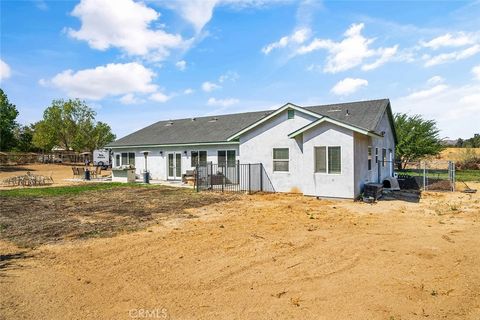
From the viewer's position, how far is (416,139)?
31.5 metres

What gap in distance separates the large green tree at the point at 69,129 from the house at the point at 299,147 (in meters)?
36.1

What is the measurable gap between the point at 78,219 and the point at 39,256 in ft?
13.0

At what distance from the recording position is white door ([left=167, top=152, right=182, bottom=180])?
23703 mm

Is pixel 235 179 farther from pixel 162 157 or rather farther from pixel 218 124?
pixel 162 157

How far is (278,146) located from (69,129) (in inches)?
2024

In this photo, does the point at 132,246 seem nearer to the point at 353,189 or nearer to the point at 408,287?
the point at 408,287

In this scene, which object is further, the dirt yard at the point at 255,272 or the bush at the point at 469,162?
the bush at the point at 469,162

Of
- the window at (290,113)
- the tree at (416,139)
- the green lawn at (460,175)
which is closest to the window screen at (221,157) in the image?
the window at (290,113)

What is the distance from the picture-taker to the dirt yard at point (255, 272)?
4211 mm

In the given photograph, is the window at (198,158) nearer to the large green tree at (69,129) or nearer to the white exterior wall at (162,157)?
the white exterior wall at (162,157)

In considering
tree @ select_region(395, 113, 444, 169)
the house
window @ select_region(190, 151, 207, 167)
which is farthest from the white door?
tree @ select_region(395, 113, 444, 169)

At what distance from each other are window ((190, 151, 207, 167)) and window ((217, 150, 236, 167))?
130 cm

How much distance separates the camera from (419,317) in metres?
3.97

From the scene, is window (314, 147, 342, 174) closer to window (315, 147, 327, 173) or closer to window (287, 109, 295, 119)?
window (315, 147, 327, 173)
